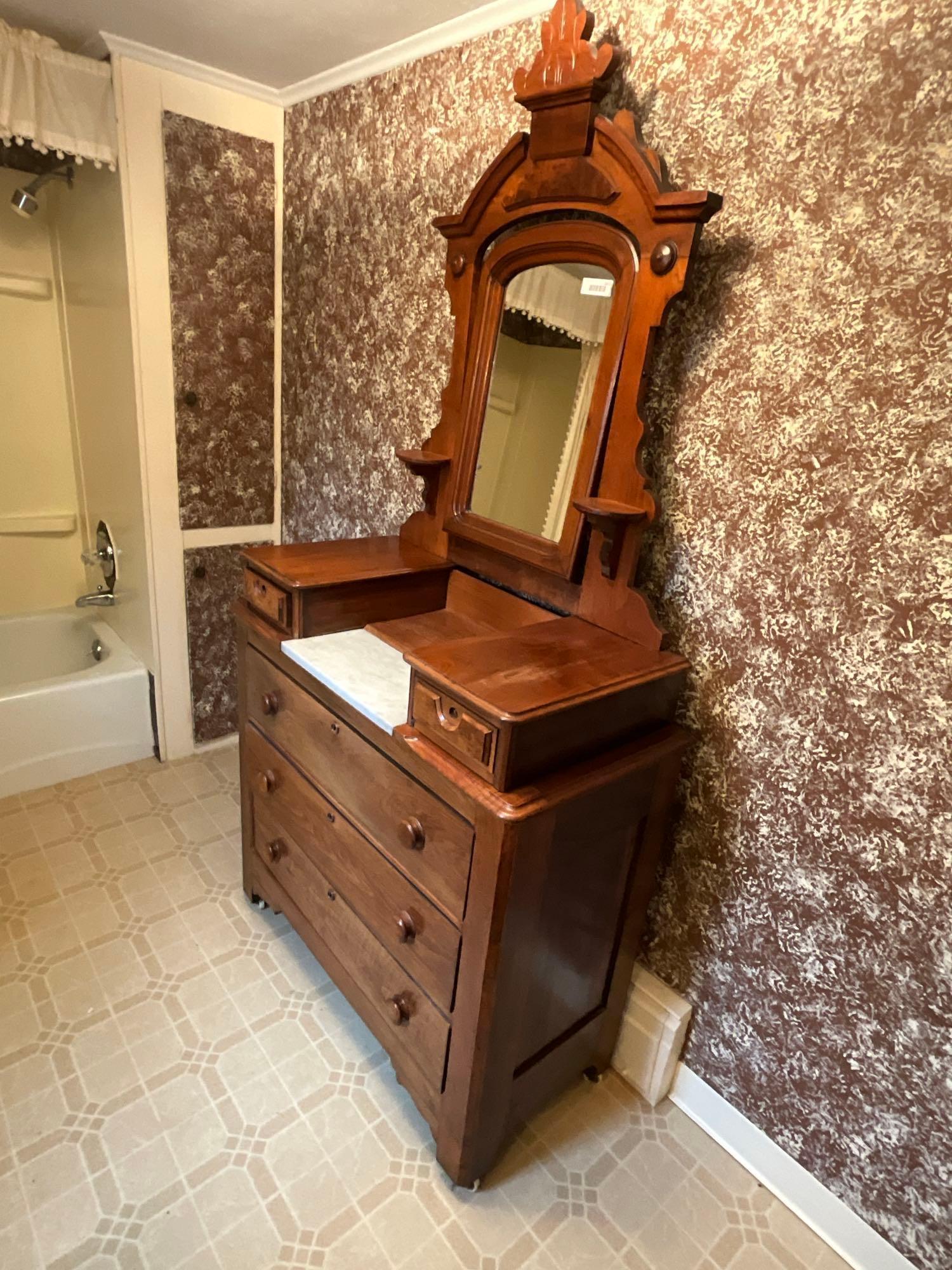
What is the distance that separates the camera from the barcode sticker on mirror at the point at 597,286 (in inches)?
44.9

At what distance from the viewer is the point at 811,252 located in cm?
97

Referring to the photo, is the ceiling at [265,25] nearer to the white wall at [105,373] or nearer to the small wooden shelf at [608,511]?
the white wall at [105,373]

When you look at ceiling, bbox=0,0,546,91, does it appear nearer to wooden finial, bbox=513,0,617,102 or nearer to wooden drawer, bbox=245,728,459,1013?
wooden finial, bbox=513,0,617,102

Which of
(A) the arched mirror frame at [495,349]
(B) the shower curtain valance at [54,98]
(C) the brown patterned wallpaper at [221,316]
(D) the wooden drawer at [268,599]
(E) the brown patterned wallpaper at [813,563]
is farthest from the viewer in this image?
(C) the brown patterned wallpaper at [221,316]

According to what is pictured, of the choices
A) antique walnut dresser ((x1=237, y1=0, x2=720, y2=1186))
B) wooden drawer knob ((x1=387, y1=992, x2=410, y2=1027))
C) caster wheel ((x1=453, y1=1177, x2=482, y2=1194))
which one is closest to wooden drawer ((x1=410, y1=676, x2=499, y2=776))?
antique walnut dresser ((x1=237, y1=0, x2=720, y2=1186))

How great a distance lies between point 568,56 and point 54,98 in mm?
1373

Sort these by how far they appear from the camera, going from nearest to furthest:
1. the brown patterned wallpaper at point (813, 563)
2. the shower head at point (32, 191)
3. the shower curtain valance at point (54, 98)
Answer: the brown patterned wallpaper at point (813, 563) < the shower curtain valance at point (54, 98) < the shower head at point (32, 191)

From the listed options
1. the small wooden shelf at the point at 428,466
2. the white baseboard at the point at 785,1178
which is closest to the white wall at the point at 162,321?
the small wooden shelf at the point at 428,466

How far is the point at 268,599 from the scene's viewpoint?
1.41 m

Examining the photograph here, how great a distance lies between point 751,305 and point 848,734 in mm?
673

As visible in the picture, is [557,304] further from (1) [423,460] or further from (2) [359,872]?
(2) [359,872]

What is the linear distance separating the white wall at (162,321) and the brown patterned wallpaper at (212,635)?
0.03 meters

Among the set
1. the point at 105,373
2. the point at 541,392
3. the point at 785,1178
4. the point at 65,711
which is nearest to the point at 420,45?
the point at 541,392

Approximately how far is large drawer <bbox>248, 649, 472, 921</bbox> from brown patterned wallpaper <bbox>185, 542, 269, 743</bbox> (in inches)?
33.3
